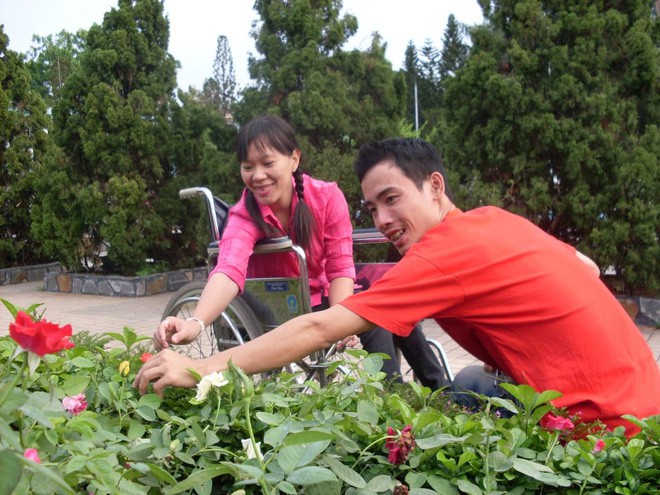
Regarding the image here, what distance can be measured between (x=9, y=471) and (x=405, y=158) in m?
1.40

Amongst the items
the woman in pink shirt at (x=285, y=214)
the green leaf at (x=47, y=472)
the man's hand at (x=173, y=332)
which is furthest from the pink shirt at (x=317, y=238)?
the green leaf at (x=47, y=472)

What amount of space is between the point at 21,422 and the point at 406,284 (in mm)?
927

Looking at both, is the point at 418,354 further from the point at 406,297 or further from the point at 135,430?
the point at 135,430

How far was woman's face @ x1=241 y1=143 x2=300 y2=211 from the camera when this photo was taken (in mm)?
3027

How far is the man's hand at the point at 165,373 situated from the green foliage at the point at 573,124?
533 centimetres

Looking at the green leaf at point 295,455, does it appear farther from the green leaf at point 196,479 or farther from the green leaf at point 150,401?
the green leaf at point 150,401

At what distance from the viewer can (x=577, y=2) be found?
6395 mm

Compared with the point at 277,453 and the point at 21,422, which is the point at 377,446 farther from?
the point at 21,422

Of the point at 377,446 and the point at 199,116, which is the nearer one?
the point at 377,446

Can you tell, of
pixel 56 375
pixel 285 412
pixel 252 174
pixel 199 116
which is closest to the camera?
pixel 285 412

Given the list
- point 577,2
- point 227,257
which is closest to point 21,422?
point 227,257

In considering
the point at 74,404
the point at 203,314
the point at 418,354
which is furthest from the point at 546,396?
the point at 418,354

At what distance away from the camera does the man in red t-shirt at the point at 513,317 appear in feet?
5.10

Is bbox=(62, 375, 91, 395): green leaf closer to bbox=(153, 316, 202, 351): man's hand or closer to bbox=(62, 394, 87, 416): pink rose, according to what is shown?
bbox=(62, 394, 87, 416): pink rose
